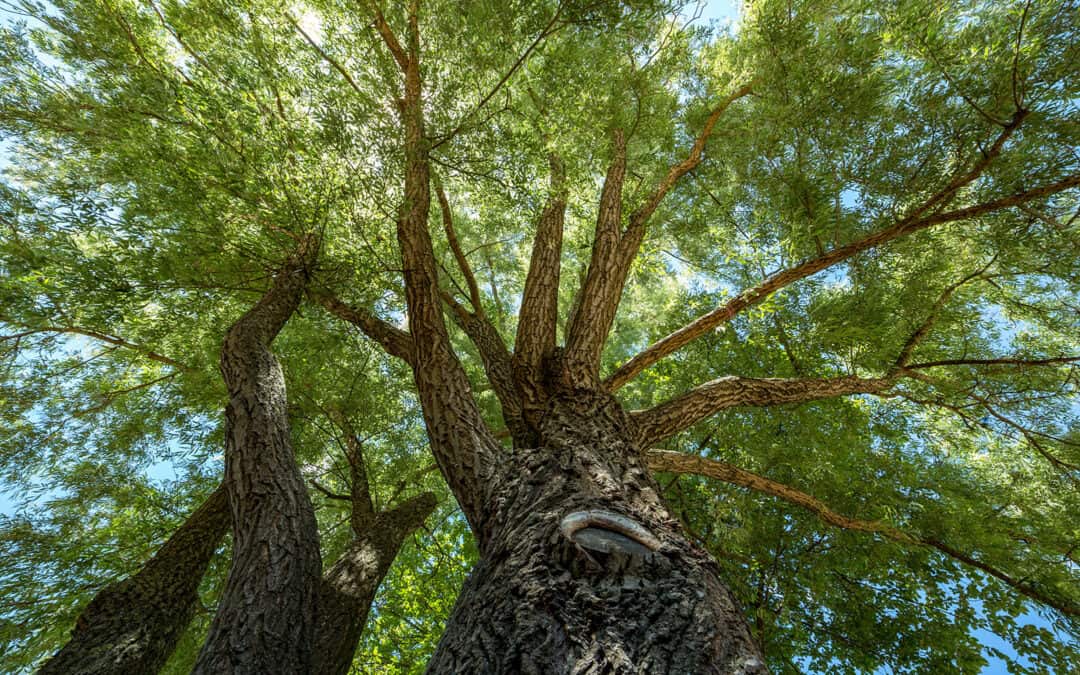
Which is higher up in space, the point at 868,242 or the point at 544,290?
the point at 544,290

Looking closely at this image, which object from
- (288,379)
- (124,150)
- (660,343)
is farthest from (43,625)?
(660,343)

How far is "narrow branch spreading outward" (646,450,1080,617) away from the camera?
3268mm

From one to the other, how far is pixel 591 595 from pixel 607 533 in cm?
25

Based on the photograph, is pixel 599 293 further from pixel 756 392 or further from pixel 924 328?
pixel 924 328

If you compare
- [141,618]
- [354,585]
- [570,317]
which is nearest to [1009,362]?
[570,317]

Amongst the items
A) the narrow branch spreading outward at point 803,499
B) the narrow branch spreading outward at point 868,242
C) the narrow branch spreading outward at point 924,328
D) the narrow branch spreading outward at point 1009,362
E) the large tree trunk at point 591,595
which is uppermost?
the narrow branch spreading outward at point 868,242

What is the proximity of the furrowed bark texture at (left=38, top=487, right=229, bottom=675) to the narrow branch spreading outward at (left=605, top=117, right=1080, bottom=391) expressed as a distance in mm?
2800

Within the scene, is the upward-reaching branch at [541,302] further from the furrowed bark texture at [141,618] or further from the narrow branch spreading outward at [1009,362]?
the narrow branch spreading outward at [1009,362]

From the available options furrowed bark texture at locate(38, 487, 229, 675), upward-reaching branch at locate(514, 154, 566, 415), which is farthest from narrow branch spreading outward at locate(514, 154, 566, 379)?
furrowed bark texture at locate(38, 487, 229, 675)

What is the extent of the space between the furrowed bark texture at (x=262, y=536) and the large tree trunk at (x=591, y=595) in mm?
706

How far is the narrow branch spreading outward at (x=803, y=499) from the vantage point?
3268 millimetres

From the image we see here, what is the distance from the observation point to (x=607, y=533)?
1.47 metres

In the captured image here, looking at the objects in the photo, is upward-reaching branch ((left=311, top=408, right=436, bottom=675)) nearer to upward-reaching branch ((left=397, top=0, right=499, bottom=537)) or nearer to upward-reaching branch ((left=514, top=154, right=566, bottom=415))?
upward-reaching branch ((left=397, top=0, right=499, bottom=537))

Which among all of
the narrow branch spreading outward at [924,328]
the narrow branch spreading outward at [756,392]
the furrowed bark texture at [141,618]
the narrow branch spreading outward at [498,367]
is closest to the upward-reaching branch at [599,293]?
the narrow branch spreading outward at [498,367]
